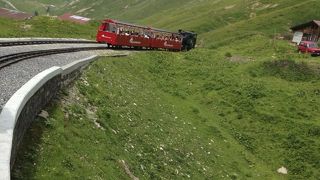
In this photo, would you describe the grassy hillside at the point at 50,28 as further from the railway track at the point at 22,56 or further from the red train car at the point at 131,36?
the railway track at the point at 22,56

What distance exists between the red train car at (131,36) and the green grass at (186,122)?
4.26 meters

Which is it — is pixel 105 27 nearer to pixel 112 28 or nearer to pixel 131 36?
pixel 112 28

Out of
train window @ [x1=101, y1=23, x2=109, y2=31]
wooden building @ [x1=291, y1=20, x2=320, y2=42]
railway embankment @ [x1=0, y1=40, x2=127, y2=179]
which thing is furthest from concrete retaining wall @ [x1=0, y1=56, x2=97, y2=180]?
wooden building @ [x1=291, y1=20, x2=320, y2=42]

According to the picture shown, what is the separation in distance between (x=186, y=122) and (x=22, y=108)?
2006cm

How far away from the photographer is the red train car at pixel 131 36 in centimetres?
5066

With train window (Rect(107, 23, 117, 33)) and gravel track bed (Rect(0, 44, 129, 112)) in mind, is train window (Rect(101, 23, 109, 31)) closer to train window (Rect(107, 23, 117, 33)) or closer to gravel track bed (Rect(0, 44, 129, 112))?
train window (Rect(107, 23, 117, 33))

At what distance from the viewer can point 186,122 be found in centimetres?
3316

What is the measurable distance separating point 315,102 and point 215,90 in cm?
902

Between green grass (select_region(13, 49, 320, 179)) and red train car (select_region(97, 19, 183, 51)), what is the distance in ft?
14.0

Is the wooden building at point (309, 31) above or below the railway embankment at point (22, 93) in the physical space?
above

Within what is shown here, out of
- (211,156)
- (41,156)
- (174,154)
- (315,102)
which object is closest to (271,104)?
(315,102)

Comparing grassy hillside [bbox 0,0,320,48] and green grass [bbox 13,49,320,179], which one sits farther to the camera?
grassy hillside [bbox 0,0,320,48]

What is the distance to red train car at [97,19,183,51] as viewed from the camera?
50.7 m

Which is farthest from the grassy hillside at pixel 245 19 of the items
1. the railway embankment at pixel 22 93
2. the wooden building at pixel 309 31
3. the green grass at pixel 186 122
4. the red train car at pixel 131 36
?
the railway embankment at pixel 22 93
